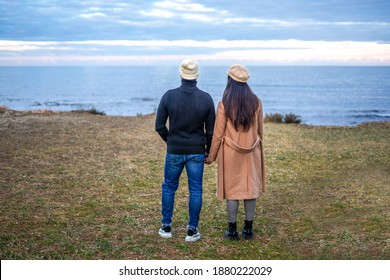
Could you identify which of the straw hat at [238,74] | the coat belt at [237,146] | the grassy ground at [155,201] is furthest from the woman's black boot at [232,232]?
the straw hat at [238,74]

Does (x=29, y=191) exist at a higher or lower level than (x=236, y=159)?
lower

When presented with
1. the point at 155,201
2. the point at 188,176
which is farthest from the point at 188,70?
the point at 155,201

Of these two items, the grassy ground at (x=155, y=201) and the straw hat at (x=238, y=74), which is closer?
the straw hat at (x=238, y=74)

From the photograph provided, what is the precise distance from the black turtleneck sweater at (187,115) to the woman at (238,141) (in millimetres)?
164

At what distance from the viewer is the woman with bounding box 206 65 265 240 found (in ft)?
20.5

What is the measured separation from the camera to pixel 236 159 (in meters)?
6.43

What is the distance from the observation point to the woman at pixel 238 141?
20.5ft

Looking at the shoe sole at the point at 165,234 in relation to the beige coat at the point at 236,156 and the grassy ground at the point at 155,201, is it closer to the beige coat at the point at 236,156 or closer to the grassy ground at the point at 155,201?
the grassy ground at the point at 155,201

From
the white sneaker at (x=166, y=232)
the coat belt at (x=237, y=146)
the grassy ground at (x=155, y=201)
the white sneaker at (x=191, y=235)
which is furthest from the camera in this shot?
the white sneaker at (x=166, y=232)

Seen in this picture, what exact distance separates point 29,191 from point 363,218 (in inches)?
241

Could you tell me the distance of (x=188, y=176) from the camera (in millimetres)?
6535
